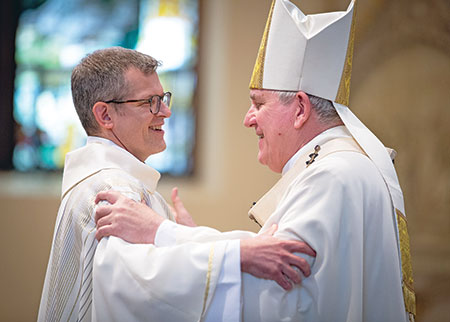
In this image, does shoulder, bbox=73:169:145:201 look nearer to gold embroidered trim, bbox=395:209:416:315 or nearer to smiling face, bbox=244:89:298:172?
smiling face, bbox=244:89:298:172

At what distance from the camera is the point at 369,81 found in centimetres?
627

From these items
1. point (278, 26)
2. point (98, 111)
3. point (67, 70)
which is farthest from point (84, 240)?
point (67, 70)

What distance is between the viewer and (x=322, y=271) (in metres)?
2.46

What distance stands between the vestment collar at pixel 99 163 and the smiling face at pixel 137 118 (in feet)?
0.30

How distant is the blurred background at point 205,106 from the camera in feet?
20.0

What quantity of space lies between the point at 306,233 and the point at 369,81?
4104 mm

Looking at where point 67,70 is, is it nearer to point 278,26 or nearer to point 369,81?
point 369,81

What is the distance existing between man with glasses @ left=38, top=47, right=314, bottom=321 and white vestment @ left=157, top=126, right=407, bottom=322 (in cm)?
7

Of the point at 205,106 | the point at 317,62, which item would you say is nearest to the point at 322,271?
the point at 317,62

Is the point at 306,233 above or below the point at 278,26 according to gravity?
below

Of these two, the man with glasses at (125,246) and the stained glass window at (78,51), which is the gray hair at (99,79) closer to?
the man with glasses at (125,246)

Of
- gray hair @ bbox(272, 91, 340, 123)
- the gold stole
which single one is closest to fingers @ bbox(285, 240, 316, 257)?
the gold stole

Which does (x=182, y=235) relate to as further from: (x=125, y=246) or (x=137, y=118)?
(x=137, y=118)

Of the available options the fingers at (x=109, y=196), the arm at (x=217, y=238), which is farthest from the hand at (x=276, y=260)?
the fingers at (x=109, y=196)
